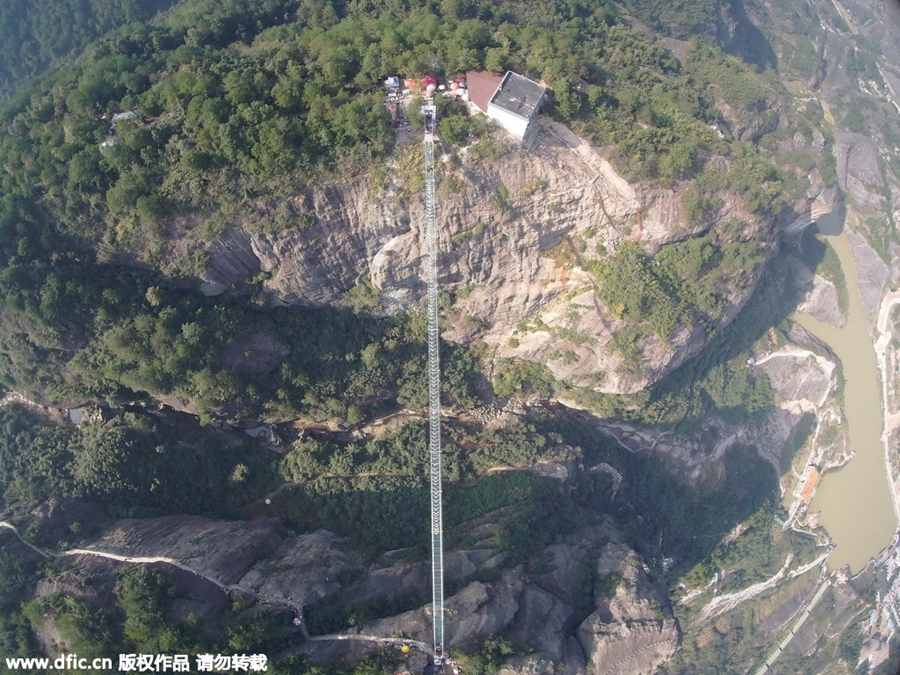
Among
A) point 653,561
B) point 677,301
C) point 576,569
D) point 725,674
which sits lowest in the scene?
point 725,674

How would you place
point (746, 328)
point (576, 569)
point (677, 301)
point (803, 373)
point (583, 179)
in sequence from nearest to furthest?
point (583, 179)
point (576, 569)
point (677, 301)
point (746, 328)
point (803, 373)

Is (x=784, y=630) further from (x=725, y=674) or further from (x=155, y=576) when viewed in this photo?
(x=155, y=576)

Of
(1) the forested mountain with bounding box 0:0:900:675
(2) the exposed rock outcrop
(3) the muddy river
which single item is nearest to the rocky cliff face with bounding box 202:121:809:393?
(1) the forested mountain with bounding box 0:0:900:675

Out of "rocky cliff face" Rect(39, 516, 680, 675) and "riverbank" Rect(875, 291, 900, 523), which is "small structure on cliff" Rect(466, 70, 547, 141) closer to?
"rocky cliff face" Rect(39, 516, 680, 675)

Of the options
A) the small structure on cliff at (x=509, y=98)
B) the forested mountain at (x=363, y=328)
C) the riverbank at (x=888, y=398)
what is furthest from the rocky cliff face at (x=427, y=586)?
the riverbank at (x=888, y=398)

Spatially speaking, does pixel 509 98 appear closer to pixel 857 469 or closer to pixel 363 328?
pixel 363 328

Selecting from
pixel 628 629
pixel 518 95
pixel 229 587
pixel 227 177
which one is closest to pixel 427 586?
pixel 229 587

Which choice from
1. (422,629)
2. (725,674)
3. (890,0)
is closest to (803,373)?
(725,674)
